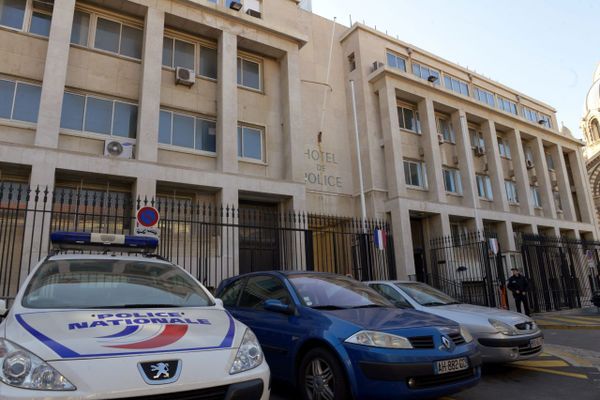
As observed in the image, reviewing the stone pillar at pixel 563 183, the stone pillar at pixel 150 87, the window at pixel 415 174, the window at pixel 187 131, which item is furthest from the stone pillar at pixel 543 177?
the stone pillar at pixel 150 87

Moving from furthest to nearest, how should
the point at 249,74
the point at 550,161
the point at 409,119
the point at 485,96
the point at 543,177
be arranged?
the point at 550,161 < the point at 543,177 < the point at 485,96 < the point at 409,119 < the point at 249,74

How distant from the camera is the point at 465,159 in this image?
23062mm

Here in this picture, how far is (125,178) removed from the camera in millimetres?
13203

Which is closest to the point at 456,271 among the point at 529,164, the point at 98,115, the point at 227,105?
the point at 529,164

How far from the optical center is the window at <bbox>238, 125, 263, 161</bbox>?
54.2 ft

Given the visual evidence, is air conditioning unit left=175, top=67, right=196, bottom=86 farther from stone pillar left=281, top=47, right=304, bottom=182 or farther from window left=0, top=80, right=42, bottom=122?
window left=0, top=80, right=42, bottom=122

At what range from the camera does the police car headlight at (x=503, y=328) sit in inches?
243

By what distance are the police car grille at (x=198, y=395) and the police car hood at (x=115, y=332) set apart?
299 millimetres

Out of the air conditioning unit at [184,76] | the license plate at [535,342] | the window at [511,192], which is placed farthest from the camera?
the window at [511,192]

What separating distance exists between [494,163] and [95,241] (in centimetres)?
2441

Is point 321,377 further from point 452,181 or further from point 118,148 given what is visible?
point 452,181

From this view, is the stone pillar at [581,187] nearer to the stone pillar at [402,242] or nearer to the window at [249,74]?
the stone pillar at [402,242]

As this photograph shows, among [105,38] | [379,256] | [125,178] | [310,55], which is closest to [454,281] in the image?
[379,256]

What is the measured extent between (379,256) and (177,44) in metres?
11.7
